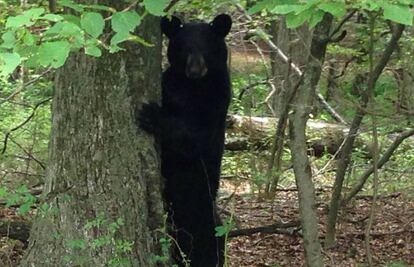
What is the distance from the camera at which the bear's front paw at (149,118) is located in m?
4.93

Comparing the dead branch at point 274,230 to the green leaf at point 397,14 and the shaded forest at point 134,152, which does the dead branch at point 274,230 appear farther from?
the green leaf at point 397,14

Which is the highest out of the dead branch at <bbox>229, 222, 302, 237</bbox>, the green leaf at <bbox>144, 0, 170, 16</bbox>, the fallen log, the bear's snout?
the green leaf at <bbox>144, 0, 170, 16</bbox>

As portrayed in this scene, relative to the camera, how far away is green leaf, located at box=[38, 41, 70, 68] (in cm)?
289

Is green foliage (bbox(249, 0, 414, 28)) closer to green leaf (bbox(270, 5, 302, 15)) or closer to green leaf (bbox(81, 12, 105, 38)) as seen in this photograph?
green leaf (bbox(270, 5, 302, 15))

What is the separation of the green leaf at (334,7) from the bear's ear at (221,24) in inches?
106

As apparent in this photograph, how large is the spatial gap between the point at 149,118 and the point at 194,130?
67cm

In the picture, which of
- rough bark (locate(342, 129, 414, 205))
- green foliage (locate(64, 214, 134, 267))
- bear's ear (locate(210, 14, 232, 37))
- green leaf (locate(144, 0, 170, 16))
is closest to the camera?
green leaf (locate(144, 0, 170, 16))

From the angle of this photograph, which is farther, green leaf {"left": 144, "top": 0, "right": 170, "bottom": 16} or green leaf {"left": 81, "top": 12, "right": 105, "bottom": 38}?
green leaf {"left": 144, "top": 0, "right": 170, "bottom": 16}

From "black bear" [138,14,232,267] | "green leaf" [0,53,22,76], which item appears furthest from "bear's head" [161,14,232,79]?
"green leaf" [0,53,22,76]

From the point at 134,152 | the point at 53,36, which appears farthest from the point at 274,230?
the point at 53,36

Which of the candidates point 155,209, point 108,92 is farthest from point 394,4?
point 155,209

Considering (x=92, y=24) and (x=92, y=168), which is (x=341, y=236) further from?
(x=92, y=24)

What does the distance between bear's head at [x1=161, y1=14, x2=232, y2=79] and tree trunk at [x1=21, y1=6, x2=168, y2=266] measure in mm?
698

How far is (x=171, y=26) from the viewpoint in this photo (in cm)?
555
